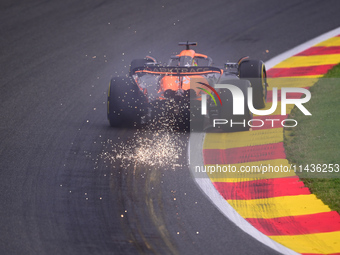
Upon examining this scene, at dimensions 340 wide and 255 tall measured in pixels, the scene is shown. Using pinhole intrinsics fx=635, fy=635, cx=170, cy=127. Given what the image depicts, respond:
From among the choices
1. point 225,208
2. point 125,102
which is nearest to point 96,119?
point 125,102

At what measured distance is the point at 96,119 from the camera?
11.7 meters

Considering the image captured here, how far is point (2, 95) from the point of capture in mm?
13016

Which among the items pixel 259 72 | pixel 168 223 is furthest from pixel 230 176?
pixel 259 72

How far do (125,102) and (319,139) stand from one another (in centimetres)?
330

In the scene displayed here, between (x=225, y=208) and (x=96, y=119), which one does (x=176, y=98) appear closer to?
(x=96, y=119)

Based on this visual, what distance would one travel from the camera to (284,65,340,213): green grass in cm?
875

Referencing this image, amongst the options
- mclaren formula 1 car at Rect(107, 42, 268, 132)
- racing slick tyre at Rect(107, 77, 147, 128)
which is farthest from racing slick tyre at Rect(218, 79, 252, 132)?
racing slick tyre at Rect(107, 77, 147, 128)

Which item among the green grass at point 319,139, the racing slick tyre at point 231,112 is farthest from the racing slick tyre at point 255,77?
the racing slick tyre at point 231,112

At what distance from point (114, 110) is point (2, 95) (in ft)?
10.7

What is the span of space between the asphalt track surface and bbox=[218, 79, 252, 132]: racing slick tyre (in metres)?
0.78

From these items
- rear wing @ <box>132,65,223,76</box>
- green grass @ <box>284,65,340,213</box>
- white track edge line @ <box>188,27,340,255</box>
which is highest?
rear wing @ <box>132,65,223,76</box>

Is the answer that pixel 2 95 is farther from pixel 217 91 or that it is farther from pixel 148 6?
pixel 148 6

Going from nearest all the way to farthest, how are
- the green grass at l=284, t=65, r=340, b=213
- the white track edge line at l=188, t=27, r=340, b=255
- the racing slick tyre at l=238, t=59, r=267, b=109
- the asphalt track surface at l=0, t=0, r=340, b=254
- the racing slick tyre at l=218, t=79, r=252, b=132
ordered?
1. the white track edge line at l=188, t=27, r=340, b=255
2. the asphalt track surface at l=0, t=0, r=340, b=254
3. the green grass at l=284, t=65, r=340, b=213
4. the racing slick tyre at l=218, t=79, r=252, b=132
5. the racing slick tyre at l=238, t=59, r=267, b=109

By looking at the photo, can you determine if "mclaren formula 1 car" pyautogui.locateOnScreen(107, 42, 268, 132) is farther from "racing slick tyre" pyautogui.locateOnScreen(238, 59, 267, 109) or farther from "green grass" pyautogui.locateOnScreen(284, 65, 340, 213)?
"green grass" pyautogui.locateOnScreen(284, 65, 340, 213)
